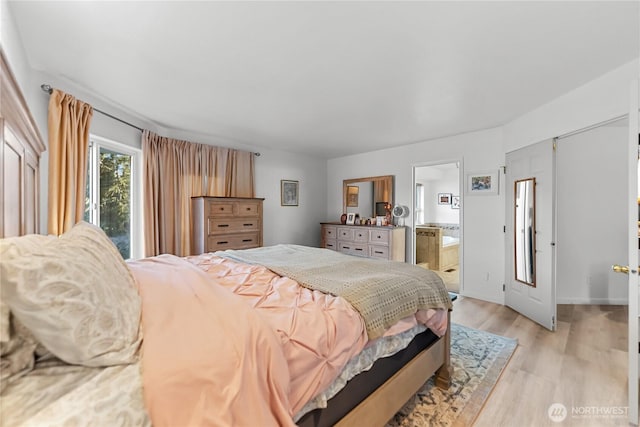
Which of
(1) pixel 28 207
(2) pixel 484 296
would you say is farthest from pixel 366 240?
(1) pixel 28 207

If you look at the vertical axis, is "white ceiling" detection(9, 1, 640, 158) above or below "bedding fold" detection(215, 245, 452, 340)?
above

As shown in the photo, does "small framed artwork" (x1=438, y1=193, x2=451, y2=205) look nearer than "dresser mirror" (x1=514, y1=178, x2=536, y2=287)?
No

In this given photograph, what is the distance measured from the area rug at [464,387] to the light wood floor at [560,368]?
6 cm

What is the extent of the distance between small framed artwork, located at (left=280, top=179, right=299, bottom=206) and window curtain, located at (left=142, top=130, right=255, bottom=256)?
0.85m

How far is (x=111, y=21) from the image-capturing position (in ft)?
5.29

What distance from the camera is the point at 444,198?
22.8 feet

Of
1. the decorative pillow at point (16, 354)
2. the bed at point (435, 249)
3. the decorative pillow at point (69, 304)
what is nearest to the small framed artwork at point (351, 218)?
the bed at point (435, 249)

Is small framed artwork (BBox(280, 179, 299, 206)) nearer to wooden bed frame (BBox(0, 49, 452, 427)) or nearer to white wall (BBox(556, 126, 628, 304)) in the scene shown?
wooden bed frame (BBox(0, 49, 452, 427))

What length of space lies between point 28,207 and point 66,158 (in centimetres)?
100

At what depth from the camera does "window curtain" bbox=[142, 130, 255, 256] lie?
3.39m

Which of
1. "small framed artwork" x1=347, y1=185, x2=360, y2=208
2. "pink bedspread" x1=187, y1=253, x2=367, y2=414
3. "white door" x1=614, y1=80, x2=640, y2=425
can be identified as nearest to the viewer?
"pink bedspread" x1=187, y1=253, x2=367, y2=414

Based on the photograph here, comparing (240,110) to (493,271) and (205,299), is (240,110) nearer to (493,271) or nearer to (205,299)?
(205,299)

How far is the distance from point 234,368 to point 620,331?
3937 mm

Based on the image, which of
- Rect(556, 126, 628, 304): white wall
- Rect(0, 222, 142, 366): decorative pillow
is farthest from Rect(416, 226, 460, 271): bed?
Rect(0, 222, 142, 366): decorative pillow
